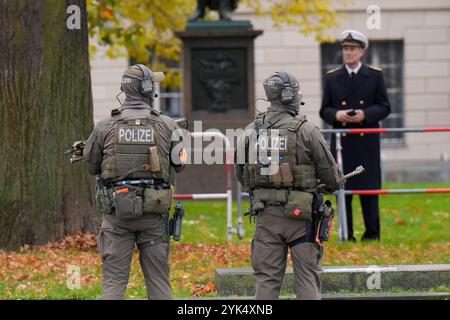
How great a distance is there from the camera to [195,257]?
37.0 ft

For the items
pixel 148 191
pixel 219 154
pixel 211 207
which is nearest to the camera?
pixel 148 191

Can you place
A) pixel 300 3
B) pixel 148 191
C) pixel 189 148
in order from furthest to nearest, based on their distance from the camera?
pixel 300 3, pixel 189 148, pixel 148 191

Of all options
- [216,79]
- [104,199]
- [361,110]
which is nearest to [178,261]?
[361,110]

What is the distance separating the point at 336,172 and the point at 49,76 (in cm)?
467

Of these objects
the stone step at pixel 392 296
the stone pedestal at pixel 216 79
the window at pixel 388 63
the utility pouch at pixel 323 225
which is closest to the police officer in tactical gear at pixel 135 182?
the stone step at pixel 392 296

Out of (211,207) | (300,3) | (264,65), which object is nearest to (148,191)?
(211,207)

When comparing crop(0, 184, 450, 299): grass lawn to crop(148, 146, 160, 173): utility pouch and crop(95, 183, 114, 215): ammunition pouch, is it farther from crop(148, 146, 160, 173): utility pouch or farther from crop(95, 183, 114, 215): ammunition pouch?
crop(148, 146, 160, 173): utility pouch

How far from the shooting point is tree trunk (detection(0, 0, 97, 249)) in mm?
11617

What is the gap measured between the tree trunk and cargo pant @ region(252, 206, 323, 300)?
4.27 metres

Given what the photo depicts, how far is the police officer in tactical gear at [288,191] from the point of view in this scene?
25.7 ft

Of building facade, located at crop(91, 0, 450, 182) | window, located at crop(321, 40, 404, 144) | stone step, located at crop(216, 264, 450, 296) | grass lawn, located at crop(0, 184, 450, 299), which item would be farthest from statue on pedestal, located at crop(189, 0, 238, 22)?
window, located at crop(321, 40, 404, 144)

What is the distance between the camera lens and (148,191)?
25.7ft
